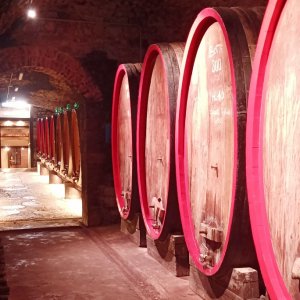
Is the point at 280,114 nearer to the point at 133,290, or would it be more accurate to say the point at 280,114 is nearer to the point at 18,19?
the point at 133,290

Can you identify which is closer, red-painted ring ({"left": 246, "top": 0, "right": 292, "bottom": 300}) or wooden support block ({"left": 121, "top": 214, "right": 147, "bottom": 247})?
red-painted ring ({"left": 246, "top": 0, "right": 292, "bottom": 300})

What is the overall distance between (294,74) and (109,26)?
4.80 m

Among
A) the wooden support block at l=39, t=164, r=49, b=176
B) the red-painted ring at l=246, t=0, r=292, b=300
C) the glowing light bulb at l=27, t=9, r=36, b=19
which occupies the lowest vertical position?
the wooden support block at l=39, t=164, r=49, b=176

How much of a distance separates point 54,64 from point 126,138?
1751 mm

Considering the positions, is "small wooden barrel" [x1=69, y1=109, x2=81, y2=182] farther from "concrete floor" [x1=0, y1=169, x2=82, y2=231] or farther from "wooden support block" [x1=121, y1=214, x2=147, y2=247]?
"wooden support block" [x1=121, y1=214, x2=147, y2=247]

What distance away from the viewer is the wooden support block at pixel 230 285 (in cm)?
267

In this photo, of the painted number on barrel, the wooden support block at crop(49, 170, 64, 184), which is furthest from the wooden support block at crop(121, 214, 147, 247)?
the wooden support block at crop(49, 170, 64, 184)

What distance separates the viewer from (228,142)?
262 cm

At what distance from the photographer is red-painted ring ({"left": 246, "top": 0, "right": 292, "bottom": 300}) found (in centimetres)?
191

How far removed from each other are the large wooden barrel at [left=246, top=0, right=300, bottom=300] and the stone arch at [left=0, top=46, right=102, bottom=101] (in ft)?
14.4

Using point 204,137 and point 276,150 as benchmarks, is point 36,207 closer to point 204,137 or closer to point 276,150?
point 204,137

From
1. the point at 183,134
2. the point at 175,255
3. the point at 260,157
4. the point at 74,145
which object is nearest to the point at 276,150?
the point at 260,157

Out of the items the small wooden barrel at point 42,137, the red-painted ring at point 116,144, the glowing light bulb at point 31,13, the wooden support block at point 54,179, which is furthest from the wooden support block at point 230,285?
the small wooden barrel at point 42,137

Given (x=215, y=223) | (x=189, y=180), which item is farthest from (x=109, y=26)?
(x=215, y=223)
